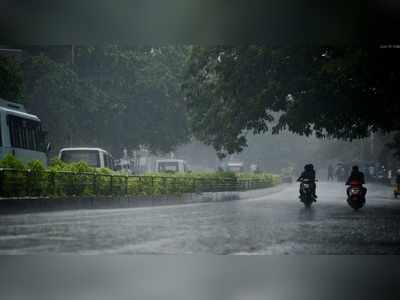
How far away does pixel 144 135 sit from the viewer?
1562 cm

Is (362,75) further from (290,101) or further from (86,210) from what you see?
(86,210)

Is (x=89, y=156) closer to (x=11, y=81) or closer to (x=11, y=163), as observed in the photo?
(x=11, y=163)

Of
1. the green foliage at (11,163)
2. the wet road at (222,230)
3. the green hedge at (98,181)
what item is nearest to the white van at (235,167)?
the green hedge at (98,181)

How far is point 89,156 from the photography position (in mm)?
14859

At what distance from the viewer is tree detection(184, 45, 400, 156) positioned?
14.3 metres

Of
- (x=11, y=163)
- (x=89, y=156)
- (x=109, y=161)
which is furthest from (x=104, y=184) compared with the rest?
(x=11, y=163)

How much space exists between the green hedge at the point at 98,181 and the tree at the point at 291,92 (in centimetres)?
182

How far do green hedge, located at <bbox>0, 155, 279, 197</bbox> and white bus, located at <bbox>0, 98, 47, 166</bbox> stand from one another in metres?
0.21

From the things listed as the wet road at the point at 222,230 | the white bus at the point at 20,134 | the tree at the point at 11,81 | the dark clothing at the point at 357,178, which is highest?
the tree at the point at 11,81

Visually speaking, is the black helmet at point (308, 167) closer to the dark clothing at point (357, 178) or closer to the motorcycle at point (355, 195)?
the motorcycle at point (355, 195)

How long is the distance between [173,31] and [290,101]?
663 cm

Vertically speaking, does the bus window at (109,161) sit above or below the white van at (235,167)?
above

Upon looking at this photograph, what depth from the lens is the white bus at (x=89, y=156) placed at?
1434 centimetres

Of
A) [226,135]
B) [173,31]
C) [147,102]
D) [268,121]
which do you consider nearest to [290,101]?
[268,121]
